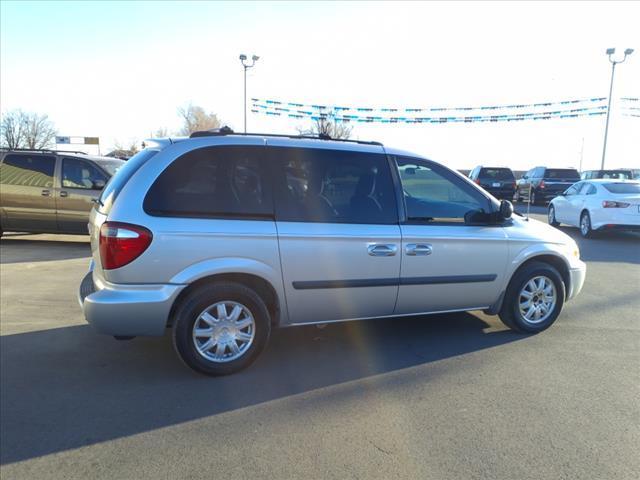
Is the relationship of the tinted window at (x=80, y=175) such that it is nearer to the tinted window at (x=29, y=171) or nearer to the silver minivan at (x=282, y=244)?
the tinted window at (x=29, y=171)

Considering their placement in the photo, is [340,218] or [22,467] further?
[340,218]

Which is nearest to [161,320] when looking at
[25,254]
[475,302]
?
[475,302]

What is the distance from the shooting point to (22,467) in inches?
105

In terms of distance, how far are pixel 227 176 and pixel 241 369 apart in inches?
61.0

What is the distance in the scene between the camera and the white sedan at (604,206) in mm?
10664

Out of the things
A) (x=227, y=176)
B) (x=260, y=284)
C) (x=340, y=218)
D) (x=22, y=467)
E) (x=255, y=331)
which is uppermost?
(x=227, y=176)

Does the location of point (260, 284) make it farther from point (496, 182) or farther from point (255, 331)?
point (496, 182)

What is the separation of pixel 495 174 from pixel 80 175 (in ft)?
55.5

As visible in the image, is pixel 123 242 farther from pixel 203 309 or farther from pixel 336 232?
pixel 336 232

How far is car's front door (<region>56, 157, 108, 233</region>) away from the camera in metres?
9.09

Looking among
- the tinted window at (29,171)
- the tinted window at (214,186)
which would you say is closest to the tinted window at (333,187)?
the tinted window at (214,186)

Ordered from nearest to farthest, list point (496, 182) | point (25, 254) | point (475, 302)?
point (475, 302), point (25, 254), point (496, 182)

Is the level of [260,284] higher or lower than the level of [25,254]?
higher

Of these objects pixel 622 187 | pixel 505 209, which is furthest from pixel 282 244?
pixel 622 187
